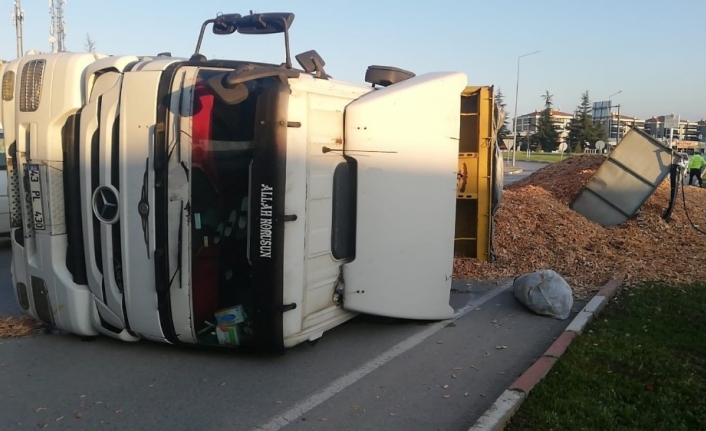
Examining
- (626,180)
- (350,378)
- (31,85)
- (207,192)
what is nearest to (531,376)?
(350,378)

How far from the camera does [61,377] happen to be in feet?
15.4

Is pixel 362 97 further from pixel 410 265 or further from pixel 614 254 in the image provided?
pixel 614 254

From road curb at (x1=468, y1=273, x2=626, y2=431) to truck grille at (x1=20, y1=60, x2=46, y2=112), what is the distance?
13.4ft

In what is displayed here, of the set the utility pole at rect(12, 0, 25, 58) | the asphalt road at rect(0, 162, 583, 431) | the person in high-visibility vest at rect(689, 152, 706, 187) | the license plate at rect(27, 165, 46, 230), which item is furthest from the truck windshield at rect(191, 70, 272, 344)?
the person in high-visibility vest at rect(689, 152, 706, 187)

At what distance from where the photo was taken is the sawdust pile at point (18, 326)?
18.6ft

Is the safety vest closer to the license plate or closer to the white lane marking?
the white lane marking

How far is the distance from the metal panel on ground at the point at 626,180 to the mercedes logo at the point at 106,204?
31.1ft

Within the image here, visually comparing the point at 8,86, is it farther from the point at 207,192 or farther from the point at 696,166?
the point at 696,166

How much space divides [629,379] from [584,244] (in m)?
5.42

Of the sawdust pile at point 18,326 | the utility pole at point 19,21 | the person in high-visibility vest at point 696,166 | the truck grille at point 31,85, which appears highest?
the utility pole at point 19,21

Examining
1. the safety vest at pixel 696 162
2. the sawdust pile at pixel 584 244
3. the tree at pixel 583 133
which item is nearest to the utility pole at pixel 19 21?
the sawdust pile at pixel 584 244

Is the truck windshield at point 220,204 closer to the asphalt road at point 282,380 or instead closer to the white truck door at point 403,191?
the asphalt road at point 282,380

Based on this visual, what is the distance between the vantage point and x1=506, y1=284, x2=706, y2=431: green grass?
4.03 metres

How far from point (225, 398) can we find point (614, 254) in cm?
711
